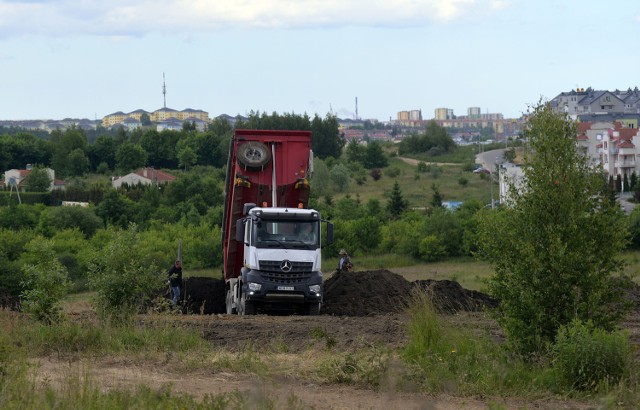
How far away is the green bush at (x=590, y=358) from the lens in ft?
40.7

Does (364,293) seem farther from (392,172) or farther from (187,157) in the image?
(187,157)

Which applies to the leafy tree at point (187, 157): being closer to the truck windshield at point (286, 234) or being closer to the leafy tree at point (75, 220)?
the leafy tree at point (75, 220)

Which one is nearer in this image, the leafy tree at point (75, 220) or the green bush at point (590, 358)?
the green bush at point (590, 358)

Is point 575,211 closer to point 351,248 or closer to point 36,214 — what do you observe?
point 351,248

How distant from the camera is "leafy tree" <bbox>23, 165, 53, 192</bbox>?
276 feet

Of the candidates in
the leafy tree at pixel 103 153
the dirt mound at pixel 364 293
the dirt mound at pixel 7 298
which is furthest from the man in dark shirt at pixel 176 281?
the leafy tree at pixel 103 153

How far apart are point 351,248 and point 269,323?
96.2ft

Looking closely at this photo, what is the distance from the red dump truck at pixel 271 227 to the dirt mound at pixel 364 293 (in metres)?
2.07

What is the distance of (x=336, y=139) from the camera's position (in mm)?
114875

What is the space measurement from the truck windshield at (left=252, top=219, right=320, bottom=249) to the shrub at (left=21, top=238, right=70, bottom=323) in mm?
5444

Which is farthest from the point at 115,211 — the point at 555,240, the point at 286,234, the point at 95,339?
the point at 555,240

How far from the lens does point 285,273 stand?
73.4ft

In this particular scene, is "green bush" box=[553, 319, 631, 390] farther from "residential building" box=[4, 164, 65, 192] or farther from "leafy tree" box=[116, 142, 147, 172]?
"leafy tree" box=[116, 142, 147, 172]

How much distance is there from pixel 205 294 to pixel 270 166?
649 centimetres
